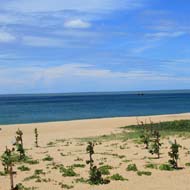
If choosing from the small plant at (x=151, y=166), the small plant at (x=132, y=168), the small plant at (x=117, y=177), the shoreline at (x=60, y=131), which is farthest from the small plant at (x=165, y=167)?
the shoreline at (x=60, y=131)

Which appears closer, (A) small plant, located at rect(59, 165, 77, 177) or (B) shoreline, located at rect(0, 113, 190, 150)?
(A) small plant, located at rect(59, 165, 77, 177)

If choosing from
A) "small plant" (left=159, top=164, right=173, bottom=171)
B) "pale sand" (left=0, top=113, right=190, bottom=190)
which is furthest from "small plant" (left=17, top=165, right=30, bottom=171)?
"small plant" (left=159, top=164, right=173, bottom=171)

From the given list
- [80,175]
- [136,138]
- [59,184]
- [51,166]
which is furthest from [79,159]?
[136,138]

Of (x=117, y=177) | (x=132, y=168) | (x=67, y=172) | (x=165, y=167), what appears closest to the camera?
(x=117, y=177)

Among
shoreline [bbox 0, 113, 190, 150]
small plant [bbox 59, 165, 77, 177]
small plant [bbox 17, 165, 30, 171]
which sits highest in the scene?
shoreline [bbox 0, 113, 190, 150]

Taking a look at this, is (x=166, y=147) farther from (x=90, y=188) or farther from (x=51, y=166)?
(x=90, y=188)

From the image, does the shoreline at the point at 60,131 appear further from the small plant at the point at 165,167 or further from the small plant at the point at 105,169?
the small plant at the point at 165,167

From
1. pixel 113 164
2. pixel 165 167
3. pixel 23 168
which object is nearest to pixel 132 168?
pixel 165 167

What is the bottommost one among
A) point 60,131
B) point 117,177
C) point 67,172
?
point 117,177

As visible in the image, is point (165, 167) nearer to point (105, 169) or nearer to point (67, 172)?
point (105, 169)

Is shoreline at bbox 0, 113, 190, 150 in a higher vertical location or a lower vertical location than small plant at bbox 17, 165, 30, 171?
higher

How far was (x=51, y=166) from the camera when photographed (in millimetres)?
29328

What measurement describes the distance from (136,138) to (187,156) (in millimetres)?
13436

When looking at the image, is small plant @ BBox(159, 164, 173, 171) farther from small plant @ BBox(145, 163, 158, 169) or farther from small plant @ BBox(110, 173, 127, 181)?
small plant @ BBox(110, 173, 127, 181)
